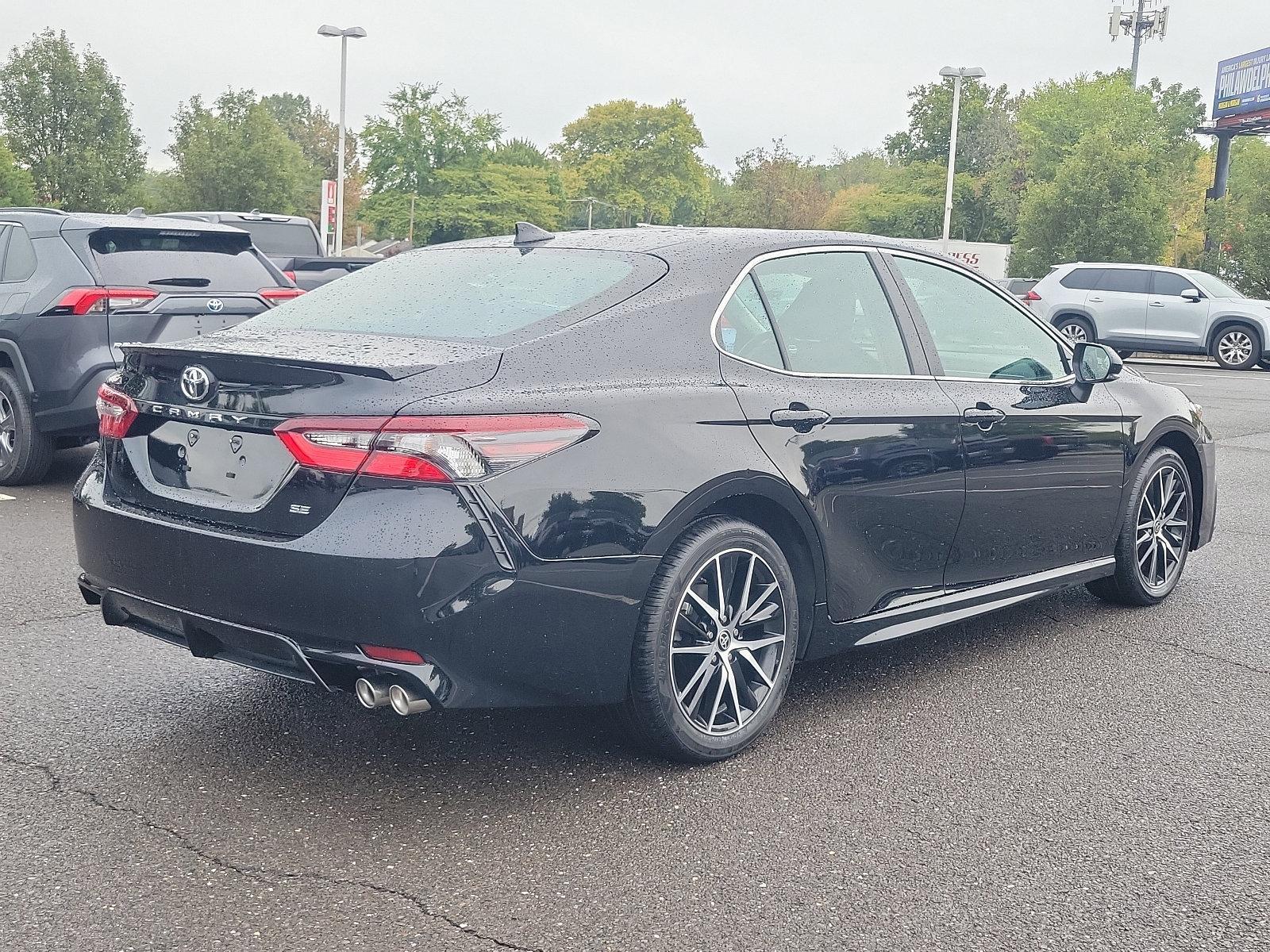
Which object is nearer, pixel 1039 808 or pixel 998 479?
pixel 1039 808

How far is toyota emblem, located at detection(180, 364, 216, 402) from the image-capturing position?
365 centimetres

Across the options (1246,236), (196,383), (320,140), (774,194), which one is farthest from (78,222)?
(320,140)

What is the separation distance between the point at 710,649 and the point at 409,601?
98 cm

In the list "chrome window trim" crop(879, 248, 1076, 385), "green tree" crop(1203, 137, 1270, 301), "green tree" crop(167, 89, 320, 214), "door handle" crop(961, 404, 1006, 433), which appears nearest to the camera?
"door handle" crop(961, 404, 1006, 433)

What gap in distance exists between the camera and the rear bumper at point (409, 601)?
130 inches

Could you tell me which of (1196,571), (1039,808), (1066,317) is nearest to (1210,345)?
(1066,317)

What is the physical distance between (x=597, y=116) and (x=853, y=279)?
9357cm

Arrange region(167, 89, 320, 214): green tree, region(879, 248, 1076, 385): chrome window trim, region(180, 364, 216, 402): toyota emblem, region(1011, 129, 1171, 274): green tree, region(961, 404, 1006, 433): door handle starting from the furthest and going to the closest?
region(167, 89, 320, 214): green tree
region(1011, 129, 1171, 274): green tree
region(879, 248, 1076, 385): chrome window trim
region(961, 404, 1006, 433): door handle
region(180, 364, 216, 402): toyota emblem

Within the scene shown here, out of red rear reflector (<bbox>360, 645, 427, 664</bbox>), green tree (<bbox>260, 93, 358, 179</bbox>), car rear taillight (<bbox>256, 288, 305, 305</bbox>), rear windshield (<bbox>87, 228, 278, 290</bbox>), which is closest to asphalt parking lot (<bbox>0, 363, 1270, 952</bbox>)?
red rear reflector (<bbox>360, 645, 427, 664</bbox>)

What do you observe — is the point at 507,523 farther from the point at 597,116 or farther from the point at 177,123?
the point at 597,116

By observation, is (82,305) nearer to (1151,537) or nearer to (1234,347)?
(1151,537)

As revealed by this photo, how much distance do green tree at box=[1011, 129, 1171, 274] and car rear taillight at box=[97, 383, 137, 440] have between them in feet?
120

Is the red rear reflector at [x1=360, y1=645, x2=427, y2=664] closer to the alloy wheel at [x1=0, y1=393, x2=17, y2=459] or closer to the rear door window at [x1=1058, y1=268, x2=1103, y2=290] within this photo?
the alloy wheel at [x1=0, y1=393, x2=17, y2=459]

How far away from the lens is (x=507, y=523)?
3369 millimetres
